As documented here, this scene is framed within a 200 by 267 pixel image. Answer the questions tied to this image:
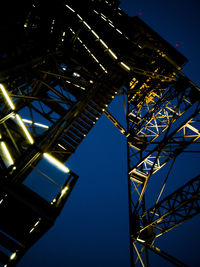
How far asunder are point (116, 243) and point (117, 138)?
83364mm

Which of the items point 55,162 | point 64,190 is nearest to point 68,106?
point 55,162

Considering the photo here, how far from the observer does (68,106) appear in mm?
7289

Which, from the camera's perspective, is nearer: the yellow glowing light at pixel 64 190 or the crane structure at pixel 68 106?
the crane structure at pixel 68 106

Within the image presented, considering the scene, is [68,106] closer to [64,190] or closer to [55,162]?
[55,162]

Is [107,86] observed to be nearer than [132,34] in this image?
Result: Yes

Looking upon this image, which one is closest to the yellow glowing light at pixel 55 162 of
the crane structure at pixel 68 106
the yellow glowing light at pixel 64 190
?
the crane structure at pixel 68 106

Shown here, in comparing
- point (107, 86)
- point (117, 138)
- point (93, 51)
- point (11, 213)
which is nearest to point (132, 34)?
point (93, 51)

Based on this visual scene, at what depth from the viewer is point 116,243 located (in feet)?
305

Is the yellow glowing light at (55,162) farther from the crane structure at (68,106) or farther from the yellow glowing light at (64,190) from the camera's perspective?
the yellow glowing light at (64,190)

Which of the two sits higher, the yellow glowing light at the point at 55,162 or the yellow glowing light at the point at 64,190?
the yellow glowing light at the point at 55,162

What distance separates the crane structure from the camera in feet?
13.3

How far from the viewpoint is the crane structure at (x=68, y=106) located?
4.05m

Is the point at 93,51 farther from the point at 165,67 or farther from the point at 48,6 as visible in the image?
the point at 165,67

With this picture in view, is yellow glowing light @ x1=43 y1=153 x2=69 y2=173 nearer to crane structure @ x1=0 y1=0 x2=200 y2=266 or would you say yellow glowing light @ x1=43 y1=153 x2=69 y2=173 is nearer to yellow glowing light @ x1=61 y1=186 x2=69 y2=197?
crane structure @ x1=0 y1=0 x2=200 y2=266
